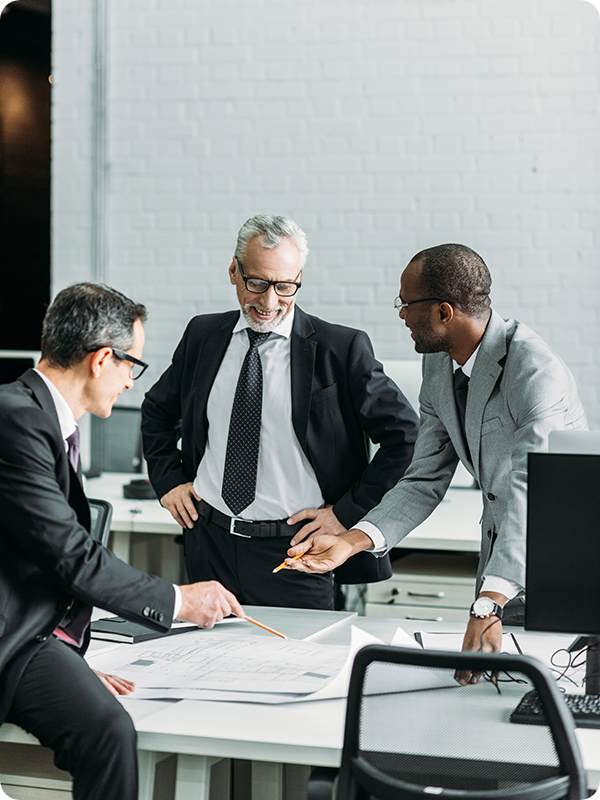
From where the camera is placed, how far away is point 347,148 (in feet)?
13.6

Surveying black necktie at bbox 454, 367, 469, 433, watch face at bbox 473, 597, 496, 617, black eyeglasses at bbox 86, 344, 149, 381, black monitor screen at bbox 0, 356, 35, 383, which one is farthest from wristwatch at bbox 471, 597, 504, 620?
black monitor screen at bbox 0, 356, 35, 383

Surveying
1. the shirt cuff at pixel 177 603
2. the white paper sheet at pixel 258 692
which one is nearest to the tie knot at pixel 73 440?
the shirt cuff at pixel 177 603

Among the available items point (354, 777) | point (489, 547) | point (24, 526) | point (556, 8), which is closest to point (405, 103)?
point (556, 8)

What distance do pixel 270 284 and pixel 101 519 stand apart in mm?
849

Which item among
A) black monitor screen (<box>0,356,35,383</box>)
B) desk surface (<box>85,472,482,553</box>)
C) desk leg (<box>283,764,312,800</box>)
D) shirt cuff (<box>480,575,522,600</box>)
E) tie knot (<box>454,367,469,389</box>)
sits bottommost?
desk leg (<box>283,764,312,800</box>)

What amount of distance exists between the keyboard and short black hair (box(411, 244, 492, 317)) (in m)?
0.85

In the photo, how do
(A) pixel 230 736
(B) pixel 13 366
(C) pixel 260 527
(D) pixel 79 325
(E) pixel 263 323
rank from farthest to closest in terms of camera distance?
(B) pixel 13 366, (E) pixel 263 323, (C) pixel 260 527, (D) pixel 79 325, (A) pixel 230 736

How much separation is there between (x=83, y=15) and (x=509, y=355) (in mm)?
3578

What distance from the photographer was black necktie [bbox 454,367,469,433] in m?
1.99

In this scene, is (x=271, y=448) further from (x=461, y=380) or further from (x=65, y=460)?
(x=65, y=460)

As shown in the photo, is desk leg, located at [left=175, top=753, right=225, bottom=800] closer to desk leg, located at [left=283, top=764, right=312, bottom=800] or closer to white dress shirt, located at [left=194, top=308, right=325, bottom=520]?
desk leg, located at [left=283, top=764, right=312, bottom=800]

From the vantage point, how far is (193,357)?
249 cm

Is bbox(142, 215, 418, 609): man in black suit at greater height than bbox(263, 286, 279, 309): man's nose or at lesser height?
lesser

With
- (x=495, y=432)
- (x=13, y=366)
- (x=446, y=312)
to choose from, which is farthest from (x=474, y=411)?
(x=13, y=366)
